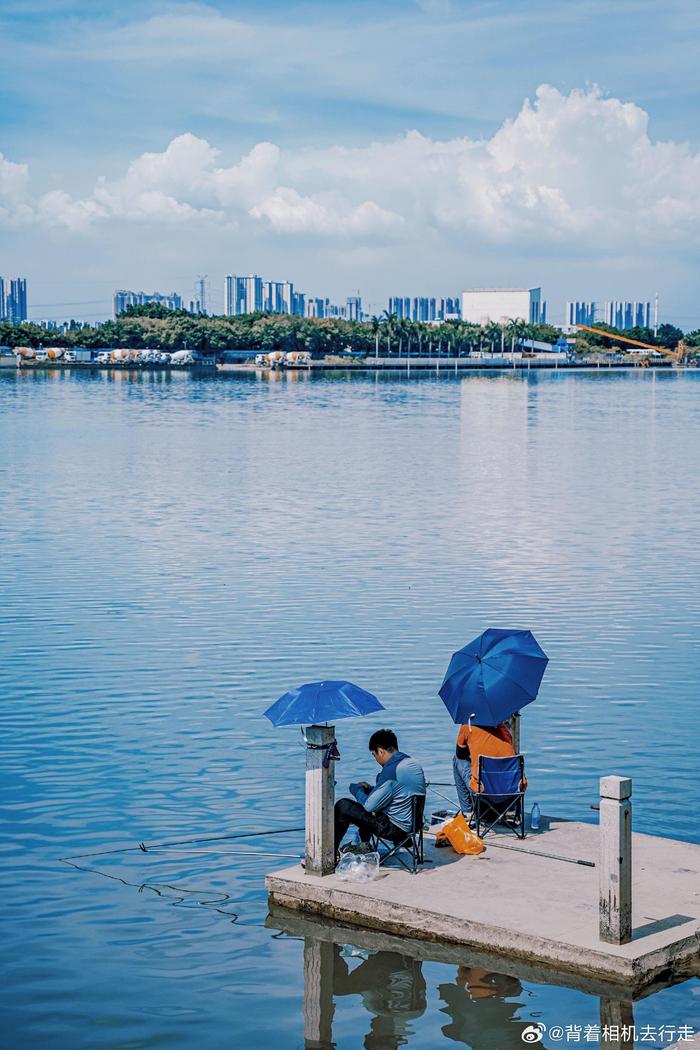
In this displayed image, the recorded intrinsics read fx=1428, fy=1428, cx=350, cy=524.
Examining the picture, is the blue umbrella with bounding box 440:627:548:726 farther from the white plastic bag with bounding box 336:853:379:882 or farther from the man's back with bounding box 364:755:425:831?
the white plastic bag with bounding box 336:853:379:882

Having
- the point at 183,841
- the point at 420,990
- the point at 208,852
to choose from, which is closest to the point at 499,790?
the point at 420,990

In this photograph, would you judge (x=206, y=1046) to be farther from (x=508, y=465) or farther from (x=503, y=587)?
(x=508, y=465)

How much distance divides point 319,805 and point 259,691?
28.7ft

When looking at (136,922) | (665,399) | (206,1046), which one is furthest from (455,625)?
(665,399)

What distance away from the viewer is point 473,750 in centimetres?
1430

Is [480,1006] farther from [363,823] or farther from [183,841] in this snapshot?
[183,841]

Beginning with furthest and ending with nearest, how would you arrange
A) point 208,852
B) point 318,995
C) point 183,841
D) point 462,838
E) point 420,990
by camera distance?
point 183,841 → point 208,852 → point 462,838 → point 318,995 → point 420,990

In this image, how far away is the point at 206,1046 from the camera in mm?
11242

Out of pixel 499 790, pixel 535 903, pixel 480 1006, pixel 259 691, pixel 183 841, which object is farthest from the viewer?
pixel 259 691

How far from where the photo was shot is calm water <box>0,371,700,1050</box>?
1194cm

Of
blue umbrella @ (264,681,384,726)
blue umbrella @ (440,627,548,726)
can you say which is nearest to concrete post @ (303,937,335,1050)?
blue umbrella @ (264,681,384,726)

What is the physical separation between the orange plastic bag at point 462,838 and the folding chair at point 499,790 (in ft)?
1.03

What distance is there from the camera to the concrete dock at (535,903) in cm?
1151

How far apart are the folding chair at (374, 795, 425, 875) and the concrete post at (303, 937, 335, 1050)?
3.59ft
